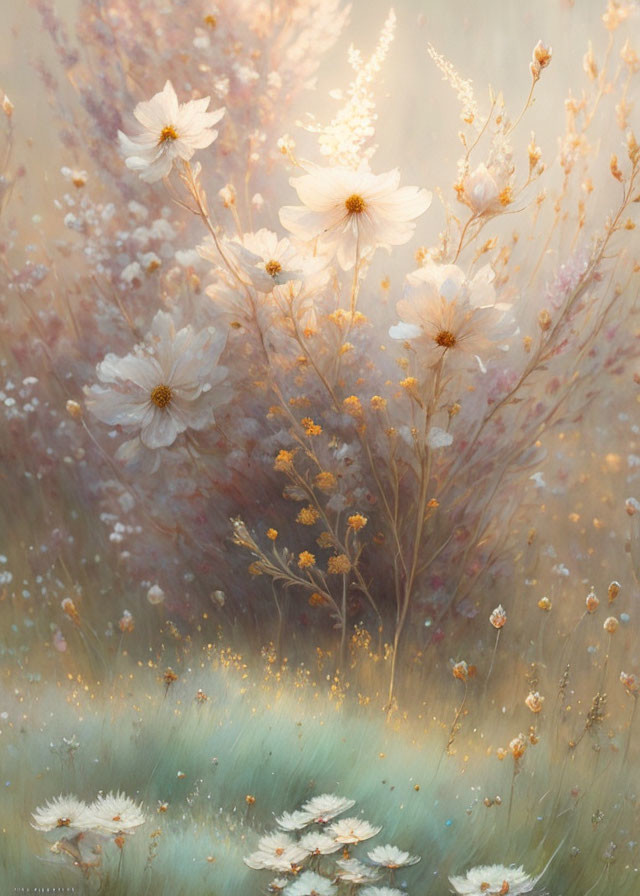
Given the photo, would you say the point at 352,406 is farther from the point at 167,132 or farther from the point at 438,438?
the point at 167,132

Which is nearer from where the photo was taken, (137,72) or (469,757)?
(469,757)

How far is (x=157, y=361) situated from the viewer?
1575 mm

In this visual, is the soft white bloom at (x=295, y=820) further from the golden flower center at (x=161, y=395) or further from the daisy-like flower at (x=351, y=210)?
the daisy-like flower at (x=351, y=210)

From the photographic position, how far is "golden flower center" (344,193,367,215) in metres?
1.52

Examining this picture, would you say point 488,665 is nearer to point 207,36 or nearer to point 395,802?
point 395,802

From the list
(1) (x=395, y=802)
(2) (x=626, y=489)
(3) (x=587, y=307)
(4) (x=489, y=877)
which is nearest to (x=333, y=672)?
(1) (x=395, y=802)

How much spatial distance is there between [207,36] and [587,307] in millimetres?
744

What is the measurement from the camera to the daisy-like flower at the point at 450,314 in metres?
1.46

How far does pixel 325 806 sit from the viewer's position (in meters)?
1.46

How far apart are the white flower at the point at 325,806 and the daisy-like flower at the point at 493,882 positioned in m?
0.17

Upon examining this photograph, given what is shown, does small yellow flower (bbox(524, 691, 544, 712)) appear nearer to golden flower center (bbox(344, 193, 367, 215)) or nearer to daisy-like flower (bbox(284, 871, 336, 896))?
daisy-like flower (bbox(284, 871, 336, 896))

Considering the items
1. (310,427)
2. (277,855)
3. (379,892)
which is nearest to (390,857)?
(379,892)

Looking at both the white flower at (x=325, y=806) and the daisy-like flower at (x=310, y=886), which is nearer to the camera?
the daisy-like flower at (x=310, y=886)

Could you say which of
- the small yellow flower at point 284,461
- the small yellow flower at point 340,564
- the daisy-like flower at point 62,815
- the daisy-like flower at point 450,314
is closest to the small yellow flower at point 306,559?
the small yellow flower at point 340,564
